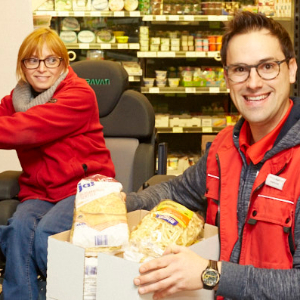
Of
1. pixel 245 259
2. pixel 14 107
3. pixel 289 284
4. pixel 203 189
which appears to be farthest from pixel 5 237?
pixel 289 284

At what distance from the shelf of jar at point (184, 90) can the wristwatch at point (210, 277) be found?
15.3 ft

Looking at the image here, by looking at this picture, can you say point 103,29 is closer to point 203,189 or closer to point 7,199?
point 7,199

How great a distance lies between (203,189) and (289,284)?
1.88 ft

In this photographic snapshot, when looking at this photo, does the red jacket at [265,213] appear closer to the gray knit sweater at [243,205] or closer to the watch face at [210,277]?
the gray knit sweater at [243,205]

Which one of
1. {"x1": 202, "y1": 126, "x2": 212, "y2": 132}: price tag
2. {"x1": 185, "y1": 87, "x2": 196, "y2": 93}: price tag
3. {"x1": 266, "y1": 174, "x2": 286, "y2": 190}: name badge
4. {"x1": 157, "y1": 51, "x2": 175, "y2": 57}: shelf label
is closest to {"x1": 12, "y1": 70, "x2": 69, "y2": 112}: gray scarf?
{"x1": 266, "y1": 174, "x2": 286, "y2": 190}: name badge

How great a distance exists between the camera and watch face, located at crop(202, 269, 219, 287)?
128cm

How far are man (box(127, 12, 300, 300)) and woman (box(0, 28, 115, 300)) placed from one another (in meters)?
0.92

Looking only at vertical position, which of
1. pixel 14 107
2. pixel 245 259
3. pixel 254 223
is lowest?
pixel 245 259

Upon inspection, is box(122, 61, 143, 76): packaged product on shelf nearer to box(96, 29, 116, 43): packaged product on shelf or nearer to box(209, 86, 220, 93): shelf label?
box(96, 29, 116, 43): packaged product on shelf

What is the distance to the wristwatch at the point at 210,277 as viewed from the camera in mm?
1275

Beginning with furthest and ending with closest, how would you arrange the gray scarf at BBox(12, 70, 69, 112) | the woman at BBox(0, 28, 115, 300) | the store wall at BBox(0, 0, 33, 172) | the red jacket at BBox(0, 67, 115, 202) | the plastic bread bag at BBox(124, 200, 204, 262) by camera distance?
the store wall at BBox(0, 0, 33, 172)
the gray scarf at BBox(12, 70, 69, 112)
the red jacket at BBox(0, 67, 115, 202)
the woman at BBox(0, 28, 115, 300)
the plastic bread bag at BBox(124, 200, 204, 262)

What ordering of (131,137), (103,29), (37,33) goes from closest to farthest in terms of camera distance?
(37,33) → (131,137) → (103,29)

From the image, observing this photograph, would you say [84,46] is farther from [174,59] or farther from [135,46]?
[174,59]

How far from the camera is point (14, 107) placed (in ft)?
8.46
